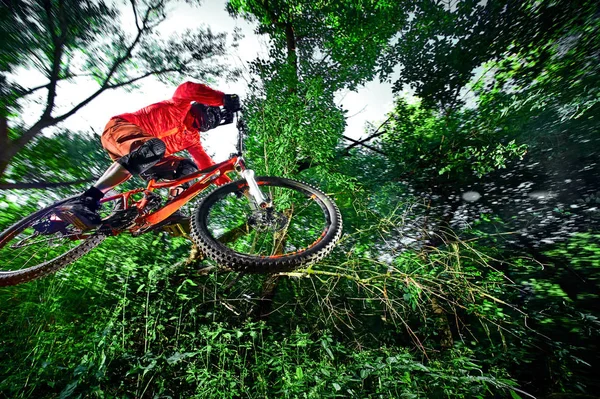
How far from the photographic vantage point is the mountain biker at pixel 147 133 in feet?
7.01

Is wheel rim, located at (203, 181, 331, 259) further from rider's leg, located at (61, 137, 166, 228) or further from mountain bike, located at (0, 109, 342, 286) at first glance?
rider's leg, located at (61, 137, 166, 228)

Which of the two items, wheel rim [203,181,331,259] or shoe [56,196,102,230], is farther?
wheel rim [203,181,331,259]

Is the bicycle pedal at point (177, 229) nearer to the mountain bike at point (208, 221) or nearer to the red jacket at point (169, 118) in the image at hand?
the mountain bike at point (208, 221)

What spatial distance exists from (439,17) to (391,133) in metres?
3.60

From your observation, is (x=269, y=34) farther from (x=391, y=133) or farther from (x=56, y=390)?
(x=56, y=390)

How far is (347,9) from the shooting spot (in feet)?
20.8

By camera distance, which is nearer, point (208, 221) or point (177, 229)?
point (208, 221)

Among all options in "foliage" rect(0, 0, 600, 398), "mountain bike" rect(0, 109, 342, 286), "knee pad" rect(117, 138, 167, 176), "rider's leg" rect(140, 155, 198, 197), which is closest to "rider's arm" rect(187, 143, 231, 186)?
"rider's leg" rect(140, 155, 198, 197)

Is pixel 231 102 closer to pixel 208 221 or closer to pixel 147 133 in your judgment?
pixel 147 133

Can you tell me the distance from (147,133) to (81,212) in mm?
918

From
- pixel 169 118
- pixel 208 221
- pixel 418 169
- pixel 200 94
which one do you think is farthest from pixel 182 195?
pixel 418 169

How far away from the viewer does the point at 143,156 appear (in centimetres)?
220

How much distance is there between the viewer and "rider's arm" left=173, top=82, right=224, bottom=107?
2072 mm

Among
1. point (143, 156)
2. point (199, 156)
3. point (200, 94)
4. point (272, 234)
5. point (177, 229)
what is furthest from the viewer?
point (272, 234)
